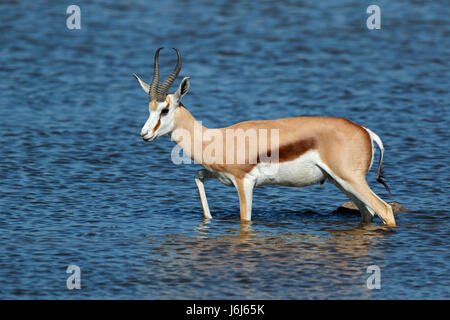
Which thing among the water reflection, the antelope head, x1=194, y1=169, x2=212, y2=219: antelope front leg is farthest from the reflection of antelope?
the water reflection

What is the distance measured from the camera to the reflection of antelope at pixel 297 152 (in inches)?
479

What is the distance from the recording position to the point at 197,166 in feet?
54.5

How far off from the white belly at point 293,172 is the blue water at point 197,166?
2.20 ft

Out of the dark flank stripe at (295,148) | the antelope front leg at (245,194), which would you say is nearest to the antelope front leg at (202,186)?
the antelope front leg at (245,194)

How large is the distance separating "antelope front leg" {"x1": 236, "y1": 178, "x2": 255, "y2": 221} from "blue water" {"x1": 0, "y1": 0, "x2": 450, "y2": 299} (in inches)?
8.1

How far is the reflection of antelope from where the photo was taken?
12.2m

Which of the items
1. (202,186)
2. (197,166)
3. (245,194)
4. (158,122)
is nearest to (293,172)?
(245,194)

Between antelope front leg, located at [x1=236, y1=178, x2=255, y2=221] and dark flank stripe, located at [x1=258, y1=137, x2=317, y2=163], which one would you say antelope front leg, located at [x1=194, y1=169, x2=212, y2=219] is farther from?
dark flank stripe, located at [x1=258, y1=137, x2=317, y2=163]

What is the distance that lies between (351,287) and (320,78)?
1299 cm

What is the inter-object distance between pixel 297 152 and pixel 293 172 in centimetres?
28

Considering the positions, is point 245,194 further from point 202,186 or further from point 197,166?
point 197,166

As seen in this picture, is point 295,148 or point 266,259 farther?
point 295,148
